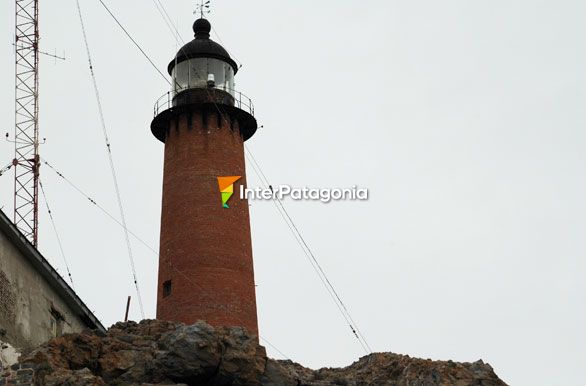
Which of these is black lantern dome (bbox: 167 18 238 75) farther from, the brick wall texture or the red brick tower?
the brick wall texture

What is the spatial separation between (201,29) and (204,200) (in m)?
8.76

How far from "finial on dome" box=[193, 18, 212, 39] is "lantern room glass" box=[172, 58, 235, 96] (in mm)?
1596

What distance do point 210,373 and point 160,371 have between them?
136 cm

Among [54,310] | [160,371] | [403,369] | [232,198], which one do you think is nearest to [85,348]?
[160,371]

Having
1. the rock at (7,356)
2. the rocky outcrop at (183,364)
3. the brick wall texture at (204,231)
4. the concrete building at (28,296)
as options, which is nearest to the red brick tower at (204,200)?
the brick wall texture at (204,231)

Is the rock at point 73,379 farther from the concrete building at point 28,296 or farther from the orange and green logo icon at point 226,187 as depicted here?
the orange and green logo icon at point 226,187

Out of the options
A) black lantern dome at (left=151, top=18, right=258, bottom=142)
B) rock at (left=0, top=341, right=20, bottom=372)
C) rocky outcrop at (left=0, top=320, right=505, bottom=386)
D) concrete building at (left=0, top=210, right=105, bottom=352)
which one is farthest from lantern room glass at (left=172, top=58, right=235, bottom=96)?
rock at (left=0, top=341, right=20, bottom=372)

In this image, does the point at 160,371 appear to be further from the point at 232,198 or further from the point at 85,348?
the point at 232,198

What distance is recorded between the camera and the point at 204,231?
137 ft

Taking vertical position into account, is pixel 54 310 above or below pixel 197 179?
below

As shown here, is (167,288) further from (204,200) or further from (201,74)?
(201,74)

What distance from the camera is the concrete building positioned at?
1205 inches

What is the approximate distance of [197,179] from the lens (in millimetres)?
43000

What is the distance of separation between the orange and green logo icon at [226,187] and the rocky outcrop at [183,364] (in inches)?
426
